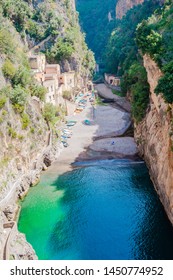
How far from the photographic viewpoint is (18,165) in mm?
43500

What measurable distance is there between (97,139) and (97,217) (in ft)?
87.7

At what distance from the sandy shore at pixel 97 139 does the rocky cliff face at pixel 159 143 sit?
5.04 metres

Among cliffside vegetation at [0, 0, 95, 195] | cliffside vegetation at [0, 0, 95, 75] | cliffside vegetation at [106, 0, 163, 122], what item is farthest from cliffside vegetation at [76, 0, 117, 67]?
cliffside vegetation at [0, 0, 95, 195]

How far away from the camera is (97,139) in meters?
61.7

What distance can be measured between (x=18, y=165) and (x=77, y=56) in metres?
55.4

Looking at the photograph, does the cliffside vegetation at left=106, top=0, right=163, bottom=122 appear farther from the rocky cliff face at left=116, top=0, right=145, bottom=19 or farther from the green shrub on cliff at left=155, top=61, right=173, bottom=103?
the green shrub on cliff at left=155, top=61, right=173, bottom=103

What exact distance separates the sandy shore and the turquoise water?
5.66 metres

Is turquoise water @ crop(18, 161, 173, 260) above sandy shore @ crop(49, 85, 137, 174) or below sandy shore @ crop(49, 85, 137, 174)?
below

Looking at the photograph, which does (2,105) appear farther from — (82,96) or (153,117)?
(82,96)

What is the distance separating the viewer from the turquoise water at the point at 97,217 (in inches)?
1228

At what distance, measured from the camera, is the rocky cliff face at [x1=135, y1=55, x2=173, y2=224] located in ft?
111

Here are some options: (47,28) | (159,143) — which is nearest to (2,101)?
(159,143)

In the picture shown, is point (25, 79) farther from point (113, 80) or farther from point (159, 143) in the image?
point (113, 80)

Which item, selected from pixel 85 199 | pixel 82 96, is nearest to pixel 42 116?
pixel 85 199
